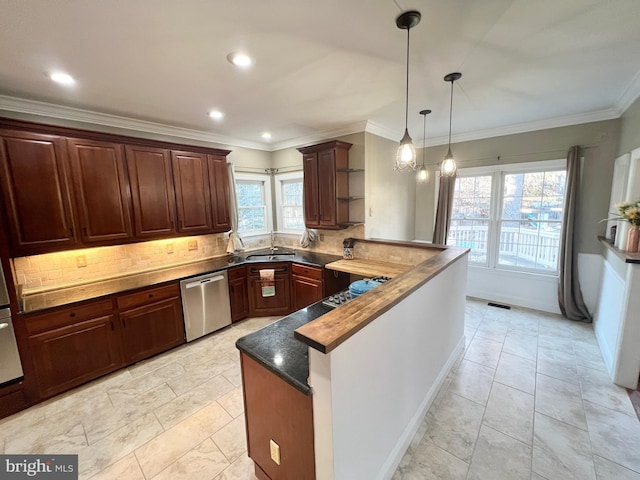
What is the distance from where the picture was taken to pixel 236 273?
3658mm

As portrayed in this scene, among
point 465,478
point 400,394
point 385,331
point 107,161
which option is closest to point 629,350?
point 465,478

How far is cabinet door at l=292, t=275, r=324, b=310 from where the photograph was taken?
3570mm

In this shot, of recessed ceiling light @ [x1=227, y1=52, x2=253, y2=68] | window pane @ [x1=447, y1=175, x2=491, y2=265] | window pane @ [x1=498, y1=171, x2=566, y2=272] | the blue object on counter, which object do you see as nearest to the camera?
recessed ceiling light @ [x1=227, y1=52, x2=253, y2=68]

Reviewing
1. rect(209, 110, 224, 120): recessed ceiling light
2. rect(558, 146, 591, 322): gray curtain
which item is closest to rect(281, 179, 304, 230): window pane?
rect(209, 110, 224, 120): recessed ceiling light

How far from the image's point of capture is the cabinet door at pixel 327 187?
142 inches

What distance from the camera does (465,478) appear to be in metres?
1.62

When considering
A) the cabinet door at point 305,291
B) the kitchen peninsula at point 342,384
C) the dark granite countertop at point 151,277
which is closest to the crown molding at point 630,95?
the kitchen peninsula at point 342,384

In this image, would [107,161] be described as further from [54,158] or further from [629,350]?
[629,350]

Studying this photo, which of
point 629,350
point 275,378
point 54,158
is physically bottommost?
point 629,350

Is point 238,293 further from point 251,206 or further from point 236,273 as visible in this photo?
point 251,206

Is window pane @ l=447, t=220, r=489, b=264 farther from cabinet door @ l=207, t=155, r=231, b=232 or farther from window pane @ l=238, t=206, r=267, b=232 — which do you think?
cabinet door @ l=207, t=155, r=231, b=232

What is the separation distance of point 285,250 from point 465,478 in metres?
3.63

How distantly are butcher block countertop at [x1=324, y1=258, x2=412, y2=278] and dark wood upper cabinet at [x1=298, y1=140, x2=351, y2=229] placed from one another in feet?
1.89

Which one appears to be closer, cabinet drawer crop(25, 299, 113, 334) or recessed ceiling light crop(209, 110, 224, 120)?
cabinet drawer crop(25, 299, 113, 334)
